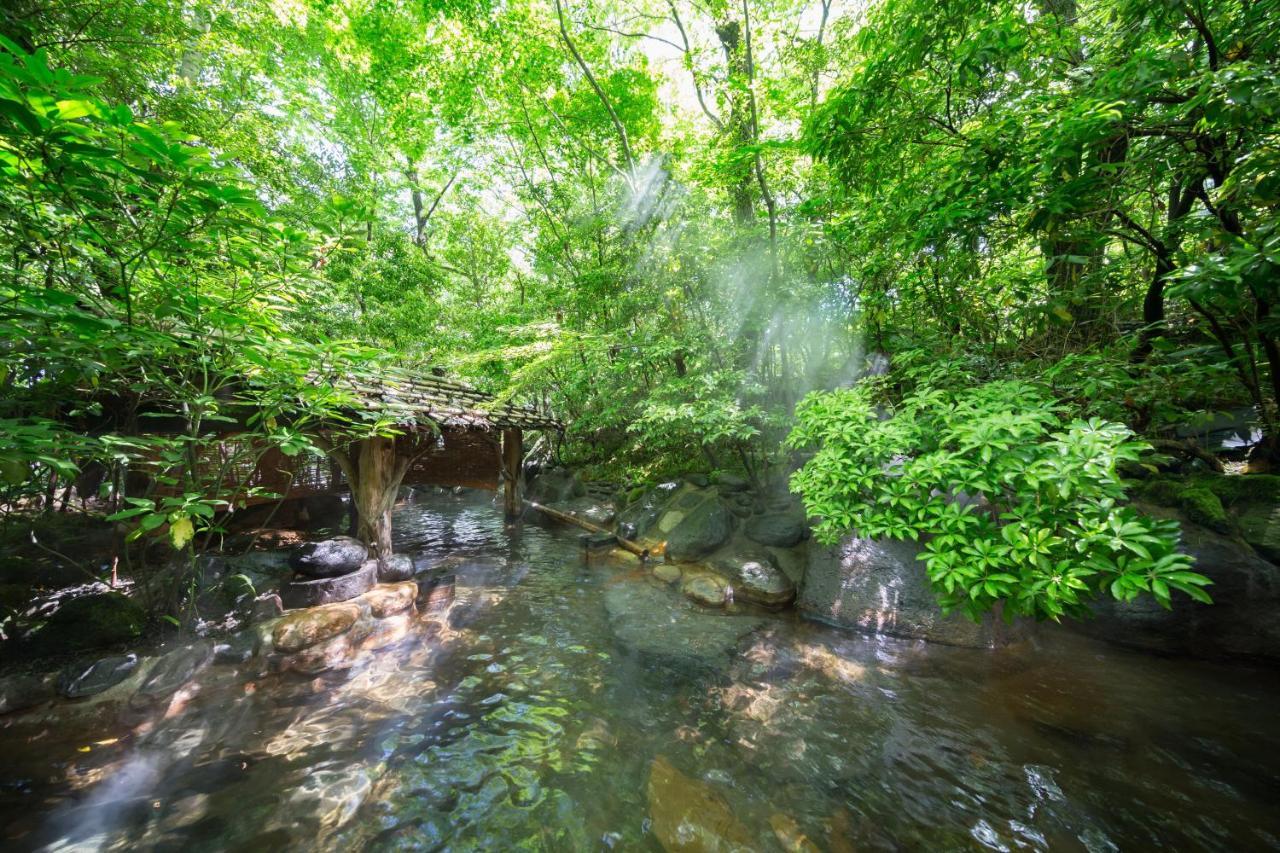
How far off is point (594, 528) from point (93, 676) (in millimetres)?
8369

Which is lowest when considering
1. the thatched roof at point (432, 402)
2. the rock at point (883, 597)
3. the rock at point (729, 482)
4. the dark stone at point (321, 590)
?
the dark stone at point (321, 590)

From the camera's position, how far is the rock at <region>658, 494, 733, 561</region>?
8656 mm

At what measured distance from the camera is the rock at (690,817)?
310cm

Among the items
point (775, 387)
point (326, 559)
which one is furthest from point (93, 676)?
point (775, 387)

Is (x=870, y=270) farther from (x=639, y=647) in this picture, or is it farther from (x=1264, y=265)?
(x=639, y=647)

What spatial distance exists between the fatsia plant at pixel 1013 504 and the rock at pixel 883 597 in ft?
9.39

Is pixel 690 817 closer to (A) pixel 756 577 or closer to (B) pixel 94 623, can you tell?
(A) pixel 756 577

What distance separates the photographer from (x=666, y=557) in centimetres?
900

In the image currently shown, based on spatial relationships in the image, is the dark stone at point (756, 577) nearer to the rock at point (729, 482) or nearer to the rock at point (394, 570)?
the rock at point (729, 482)

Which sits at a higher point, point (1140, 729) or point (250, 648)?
point (1140, 729)

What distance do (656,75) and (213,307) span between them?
1248cm

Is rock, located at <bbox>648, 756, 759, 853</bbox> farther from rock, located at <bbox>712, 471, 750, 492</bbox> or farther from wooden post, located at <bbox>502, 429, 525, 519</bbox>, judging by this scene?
wooden post, located at <bbox>502, 429, 525, 519</bbox>

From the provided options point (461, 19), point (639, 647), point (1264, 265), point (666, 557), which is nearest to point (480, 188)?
point (461, 19)

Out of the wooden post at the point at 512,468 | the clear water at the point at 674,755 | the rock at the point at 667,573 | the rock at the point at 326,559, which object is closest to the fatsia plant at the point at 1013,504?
the clear water at the point at 674,755
